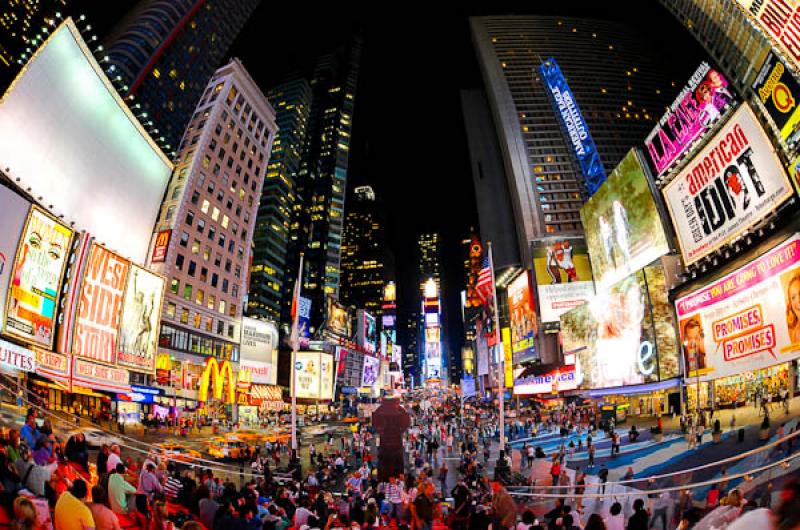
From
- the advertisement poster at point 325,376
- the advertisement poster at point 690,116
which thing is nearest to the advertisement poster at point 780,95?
the advertisement poster at point 690,116

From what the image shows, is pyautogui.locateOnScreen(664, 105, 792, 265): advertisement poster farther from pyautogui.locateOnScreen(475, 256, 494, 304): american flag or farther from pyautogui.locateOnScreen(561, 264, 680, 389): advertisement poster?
pyautogui.locateOnScreen(475, 256, 494, 304): american flag

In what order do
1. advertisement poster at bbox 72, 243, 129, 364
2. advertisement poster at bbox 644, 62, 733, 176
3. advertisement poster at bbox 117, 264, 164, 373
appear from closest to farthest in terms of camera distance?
advertisement poster at bbox 644, 62, 733, 176 < advertisement poster at bbox 72, 243, 129, 364 < advertisement poster at bbox 117, 264, 164, 373

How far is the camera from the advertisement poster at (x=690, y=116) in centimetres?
2231

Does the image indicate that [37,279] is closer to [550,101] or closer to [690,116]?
[690,116]

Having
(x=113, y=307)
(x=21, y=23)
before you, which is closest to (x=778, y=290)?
(x=113, y=307)

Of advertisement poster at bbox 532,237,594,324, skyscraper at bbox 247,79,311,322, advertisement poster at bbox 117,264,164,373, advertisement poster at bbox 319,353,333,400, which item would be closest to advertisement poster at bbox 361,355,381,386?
skyscraper at bbox 247,79,311,322

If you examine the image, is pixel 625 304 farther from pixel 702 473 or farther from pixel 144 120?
pixel 144 120

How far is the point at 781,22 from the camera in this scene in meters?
17.5

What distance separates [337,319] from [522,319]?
48497 mm

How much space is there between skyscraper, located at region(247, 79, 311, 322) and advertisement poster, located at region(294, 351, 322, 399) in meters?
41.7

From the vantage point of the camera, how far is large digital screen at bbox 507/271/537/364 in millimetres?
57688

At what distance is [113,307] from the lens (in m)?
28.0

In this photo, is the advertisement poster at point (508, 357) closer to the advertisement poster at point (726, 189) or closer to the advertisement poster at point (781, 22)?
the advertisement poster at point (726, 189)

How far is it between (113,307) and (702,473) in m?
30.8
